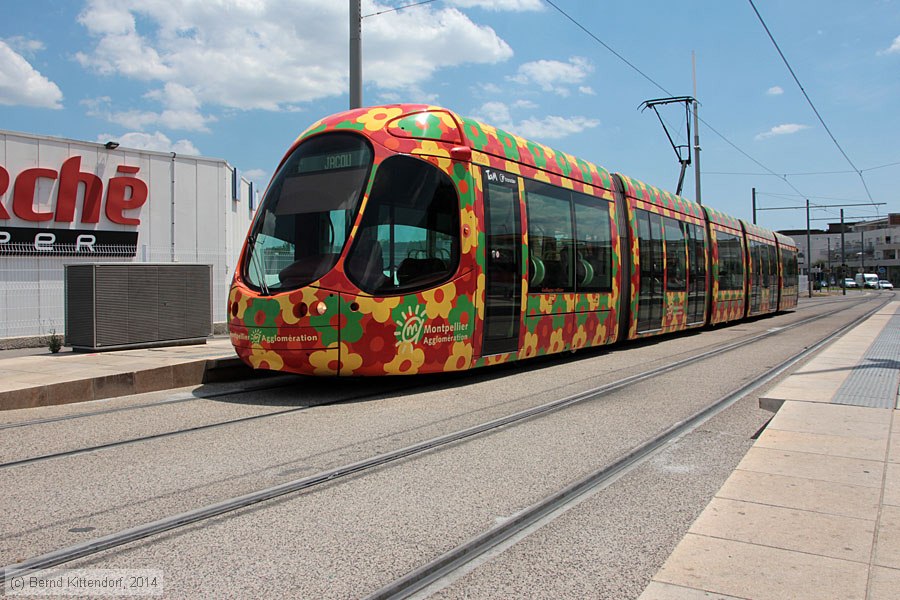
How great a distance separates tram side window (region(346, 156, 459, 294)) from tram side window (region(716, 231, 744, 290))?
13.1 m

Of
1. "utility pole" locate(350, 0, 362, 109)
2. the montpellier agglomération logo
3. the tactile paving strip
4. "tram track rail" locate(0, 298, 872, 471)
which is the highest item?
"utility pole" locate(350, 0, 362, 109)

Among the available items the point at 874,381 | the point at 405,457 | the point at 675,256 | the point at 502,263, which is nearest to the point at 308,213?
the point at 502,263

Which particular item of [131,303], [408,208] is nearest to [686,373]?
[408,208]

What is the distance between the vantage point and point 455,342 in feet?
28.3

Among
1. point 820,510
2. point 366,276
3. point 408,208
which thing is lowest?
point 820,510

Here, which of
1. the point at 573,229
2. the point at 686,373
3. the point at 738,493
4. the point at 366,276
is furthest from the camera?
the point at 573,229

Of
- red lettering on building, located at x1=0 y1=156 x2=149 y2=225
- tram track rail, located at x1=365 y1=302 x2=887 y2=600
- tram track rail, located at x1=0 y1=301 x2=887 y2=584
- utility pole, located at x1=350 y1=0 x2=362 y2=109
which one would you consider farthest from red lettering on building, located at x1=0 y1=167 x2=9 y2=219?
tram track rail, located at x1=365 y1=302 x2=887 y2=600

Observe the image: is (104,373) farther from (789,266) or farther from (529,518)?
(789,266)

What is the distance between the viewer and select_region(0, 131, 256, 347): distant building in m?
15.4

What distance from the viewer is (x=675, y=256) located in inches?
627

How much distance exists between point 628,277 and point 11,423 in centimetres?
1020

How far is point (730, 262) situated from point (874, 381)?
12422 millimetres

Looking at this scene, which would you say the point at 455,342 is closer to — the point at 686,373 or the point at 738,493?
the point at 686,373

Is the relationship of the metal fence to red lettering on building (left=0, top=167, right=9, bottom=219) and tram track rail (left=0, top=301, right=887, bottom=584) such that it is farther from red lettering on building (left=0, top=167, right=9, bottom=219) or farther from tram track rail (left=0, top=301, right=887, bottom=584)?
tram track rail (left=0, top=301, right=887, bottom=584)
